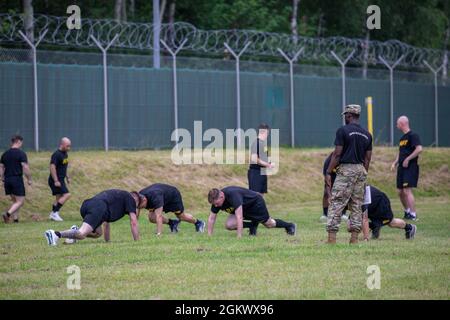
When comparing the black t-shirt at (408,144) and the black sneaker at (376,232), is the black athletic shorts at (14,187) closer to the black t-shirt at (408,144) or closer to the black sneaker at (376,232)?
the black t-shirt at (408,144)

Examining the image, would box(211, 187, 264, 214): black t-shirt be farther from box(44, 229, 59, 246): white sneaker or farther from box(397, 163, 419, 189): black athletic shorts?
box(397, 163, 419, 189): black athletic shorts

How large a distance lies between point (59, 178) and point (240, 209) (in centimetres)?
662

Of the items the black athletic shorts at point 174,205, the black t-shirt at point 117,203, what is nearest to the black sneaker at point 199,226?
the black athletic shorts at point 174,205

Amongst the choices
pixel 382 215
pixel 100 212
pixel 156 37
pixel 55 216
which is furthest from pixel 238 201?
pixel 156 37

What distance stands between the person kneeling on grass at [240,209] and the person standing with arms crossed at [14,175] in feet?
19.4

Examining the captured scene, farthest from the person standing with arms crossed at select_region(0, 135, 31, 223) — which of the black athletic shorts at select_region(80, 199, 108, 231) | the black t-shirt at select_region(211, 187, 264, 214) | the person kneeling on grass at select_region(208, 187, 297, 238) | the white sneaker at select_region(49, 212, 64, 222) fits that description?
the black athletic shorts at select_region(80, 199, 108, 231)

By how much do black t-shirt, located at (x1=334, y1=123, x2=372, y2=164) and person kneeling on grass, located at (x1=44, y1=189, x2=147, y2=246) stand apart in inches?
133

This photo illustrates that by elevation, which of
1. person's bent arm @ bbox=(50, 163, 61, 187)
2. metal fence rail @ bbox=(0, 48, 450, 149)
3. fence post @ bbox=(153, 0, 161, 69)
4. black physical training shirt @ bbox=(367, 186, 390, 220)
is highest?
fence post @ bbox=(153, 0, 161, 69)

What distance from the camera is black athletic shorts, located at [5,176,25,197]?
70.1 feet

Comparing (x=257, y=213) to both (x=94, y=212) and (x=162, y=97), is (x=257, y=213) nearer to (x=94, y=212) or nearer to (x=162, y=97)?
(x=94, y=212)

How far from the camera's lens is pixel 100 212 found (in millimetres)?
15273

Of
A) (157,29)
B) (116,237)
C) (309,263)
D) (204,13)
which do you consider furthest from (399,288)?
(204,13)
